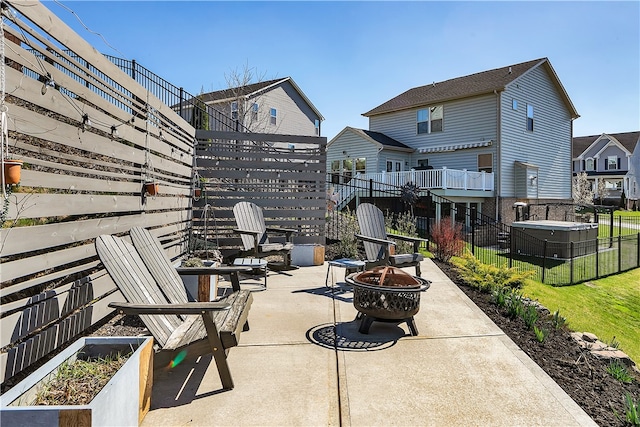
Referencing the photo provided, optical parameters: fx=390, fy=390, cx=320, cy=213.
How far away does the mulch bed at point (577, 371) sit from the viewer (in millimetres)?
2606

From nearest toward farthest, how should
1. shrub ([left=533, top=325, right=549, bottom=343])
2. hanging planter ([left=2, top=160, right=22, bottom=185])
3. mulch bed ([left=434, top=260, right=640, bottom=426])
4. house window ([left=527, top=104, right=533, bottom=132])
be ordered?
hanging planter ([left=2, top=160, right=22, bottom=185])
mulch bed ([left=434, top=260, right=640, bottom=426])
shrub ([left=533, top=325, right=549, bottom=343])
house window ([left=527, top=104, right=533, bottom=132])

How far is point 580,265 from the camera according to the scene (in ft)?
34.4

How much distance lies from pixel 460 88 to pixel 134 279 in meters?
19.0

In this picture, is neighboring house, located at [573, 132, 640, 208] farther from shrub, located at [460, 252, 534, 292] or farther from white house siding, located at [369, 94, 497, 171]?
shrub, located at [460, 252, 534, 292]

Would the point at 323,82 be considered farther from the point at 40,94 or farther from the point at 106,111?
the point at 40,94

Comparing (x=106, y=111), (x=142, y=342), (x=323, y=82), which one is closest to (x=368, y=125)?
(x=323, y=82)

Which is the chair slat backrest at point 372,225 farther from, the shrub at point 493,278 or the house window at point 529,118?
the house window at point 529,118

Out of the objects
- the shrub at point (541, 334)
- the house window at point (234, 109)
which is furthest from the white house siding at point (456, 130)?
the shrub at point (541, 334)

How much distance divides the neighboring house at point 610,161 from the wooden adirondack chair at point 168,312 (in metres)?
38.5

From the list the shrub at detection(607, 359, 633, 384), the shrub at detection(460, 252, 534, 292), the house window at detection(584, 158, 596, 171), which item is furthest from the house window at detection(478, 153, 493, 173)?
the house window at detection(584, 158, 596, 171)

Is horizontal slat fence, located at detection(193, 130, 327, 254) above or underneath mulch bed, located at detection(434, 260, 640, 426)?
above

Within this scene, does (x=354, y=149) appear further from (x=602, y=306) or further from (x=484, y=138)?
(x=602, y=306)

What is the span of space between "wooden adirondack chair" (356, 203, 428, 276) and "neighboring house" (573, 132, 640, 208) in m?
34.6

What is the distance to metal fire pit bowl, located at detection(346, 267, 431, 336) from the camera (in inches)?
145
